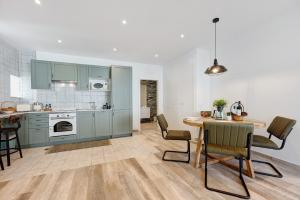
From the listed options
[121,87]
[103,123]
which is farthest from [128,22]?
[103,123]

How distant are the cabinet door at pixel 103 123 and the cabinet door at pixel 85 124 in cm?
14

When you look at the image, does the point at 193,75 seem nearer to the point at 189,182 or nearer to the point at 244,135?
the point at 244,135

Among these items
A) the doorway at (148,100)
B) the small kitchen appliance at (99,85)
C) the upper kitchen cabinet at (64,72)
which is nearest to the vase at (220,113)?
the small kitchen appliance at (99,85)

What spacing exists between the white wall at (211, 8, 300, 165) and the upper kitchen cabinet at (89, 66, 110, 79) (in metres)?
3.60

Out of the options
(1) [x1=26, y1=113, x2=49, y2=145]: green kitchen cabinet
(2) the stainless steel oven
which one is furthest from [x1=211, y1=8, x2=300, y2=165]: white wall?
(1) [x1=26, y1=113, x2=49, y2=145]: green kitchen cabinet

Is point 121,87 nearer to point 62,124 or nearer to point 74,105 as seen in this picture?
point 74,105

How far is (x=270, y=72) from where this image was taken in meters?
2.74

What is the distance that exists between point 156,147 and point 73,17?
3237 millimetres

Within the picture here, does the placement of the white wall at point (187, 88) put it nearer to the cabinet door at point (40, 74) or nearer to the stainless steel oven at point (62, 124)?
the stainless steel oven at point (62, 124)

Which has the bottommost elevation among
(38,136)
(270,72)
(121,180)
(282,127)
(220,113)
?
(121,180)

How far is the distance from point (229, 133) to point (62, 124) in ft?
13.1

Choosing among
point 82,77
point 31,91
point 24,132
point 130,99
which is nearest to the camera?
point 24,132

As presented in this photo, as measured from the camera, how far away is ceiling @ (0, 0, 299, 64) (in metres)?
2.13

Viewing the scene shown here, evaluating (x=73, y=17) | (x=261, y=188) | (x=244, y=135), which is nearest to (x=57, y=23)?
(x=73, y=17)
